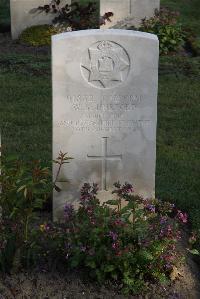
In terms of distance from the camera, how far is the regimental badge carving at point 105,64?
196 inches

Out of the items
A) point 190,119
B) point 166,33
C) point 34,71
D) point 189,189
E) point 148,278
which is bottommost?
point 148,278

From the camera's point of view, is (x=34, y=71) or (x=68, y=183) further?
(x=34, y=71)

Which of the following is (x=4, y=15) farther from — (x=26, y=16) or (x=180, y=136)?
(x=180, y=136)

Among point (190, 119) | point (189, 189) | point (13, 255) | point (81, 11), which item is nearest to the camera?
point (13, 255)

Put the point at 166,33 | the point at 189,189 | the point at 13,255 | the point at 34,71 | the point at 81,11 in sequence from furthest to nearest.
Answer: the point at 81,11
the point at 166,33
the point at 34,71
the point at 189,189
the point at 13,255

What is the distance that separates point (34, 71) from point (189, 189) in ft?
14.9

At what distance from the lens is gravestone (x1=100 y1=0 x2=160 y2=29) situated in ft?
39.5

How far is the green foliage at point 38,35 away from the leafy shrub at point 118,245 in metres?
7.68

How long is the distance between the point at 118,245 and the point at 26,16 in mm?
8647

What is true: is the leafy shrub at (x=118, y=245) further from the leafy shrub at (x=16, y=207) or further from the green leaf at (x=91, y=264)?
the leafy shrub at (x=16, y=207)

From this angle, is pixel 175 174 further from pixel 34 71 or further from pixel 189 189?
pixel 34 71

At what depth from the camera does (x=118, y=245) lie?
446 cm

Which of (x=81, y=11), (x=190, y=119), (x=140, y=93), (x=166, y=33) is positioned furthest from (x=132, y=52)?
(x=81, y=11)

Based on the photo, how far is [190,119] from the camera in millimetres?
8242
